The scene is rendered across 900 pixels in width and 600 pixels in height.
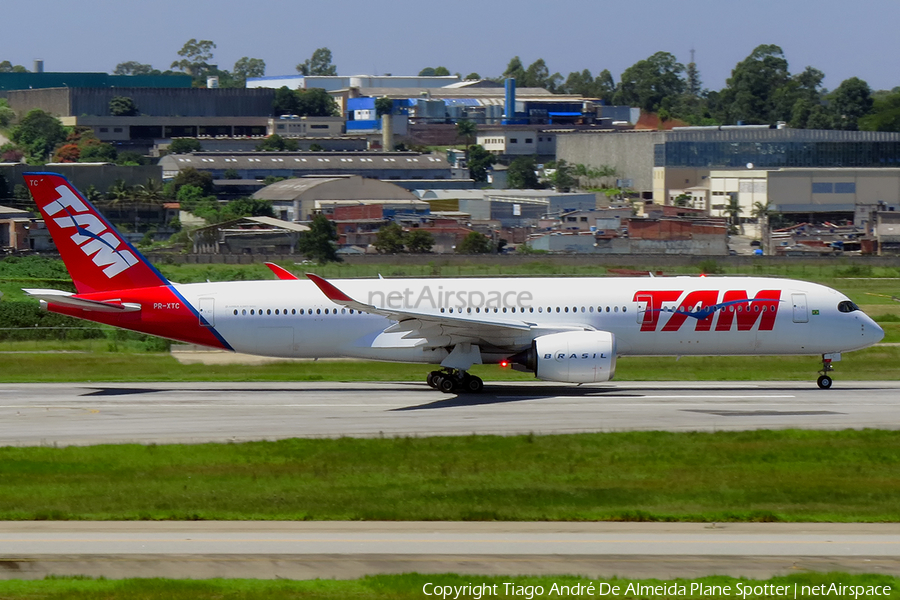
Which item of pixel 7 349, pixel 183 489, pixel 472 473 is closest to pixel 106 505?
pixel 183 489

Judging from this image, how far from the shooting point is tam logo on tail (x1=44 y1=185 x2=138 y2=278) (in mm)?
39094

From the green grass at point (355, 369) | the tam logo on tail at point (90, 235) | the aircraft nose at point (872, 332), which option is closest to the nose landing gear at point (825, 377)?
the aircraft nose at point (872, 332)

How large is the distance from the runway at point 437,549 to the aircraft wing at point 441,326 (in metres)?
15.8

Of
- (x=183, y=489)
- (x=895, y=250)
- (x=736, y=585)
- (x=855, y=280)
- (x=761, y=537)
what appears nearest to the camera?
(x=736, y=585)

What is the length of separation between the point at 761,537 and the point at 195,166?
526 ft

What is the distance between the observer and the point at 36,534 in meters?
19.7

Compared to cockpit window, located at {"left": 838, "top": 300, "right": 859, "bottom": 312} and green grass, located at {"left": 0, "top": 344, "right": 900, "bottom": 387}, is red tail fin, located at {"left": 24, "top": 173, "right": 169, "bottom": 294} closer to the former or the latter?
green grass, located at {"left": 0, "top": 344, "right": 900, "bottom": 387}

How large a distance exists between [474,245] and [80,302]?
67767 millimetres

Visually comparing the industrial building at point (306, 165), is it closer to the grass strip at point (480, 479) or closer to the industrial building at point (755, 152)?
the industrial building at point (755, 152)

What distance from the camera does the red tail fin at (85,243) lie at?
39062 mm

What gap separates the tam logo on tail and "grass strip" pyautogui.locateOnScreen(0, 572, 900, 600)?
78.2 ft

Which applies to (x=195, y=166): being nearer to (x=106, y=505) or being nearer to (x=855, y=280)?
(x=855, y=280)

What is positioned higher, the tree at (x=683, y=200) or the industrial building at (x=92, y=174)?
the industrial building at (x=92, y=174)

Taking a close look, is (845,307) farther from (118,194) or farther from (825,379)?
(118,194)
